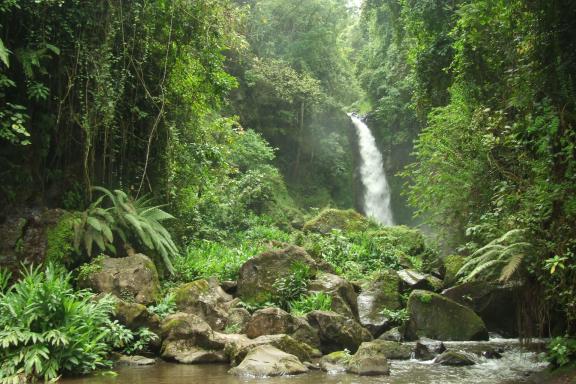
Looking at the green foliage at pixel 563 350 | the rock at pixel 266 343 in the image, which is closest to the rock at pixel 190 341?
the rock at pixel 266 343

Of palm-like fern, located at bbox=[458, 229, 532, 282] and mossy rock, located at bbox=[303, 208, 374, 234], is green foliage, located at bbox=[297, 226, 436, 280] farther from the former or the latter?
palm-like fern, located at bbox=[458, 229, 532, 282]

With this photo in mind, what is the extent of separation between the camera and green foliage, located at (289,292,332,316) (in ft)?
35.6

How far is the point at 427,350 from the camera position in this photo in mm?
9477

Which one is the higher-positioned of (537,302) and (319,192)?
(319,192)

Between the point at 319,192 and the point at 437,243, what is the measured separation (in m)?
15.0

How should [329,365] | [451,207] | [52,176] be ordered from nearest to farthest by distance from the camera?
1. [329,365]
2. [52,176]
3. [451,207]

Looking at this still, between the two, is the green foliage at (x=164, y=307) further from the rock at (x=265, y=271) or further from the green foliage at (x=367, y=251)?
the green foliage at (x=367, y=251)

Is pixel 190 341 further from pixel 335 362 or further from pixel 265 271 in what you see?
pixel 265 271

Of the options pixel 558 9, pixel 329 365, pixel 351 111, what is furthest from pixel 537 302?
pixel 351 111

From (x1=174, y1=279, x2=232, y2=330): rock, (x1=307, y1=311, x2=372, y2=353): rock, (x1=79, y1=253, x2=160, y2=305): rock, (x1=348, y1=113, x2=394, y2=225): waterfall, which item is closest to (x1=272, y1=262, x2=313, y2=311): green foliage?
(x1=174, y1=279, x2=232, y2=330): rock

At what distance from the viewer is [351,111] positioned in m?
37.2

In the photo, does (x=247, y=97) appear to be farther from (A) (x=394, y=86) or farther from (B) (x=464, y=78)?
(B) (x=464, y=78)

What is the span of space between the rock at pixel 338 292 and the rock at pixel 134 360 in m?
3.95

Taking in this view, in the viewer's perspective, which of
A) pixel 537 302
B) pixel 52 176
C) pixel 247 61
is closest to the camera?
pixel 537 302
